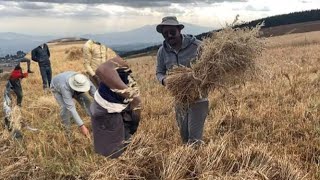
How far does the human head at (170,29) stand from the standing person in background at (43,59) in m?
6.91

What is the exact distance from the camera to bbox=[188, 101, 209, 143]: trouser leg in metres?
5.48

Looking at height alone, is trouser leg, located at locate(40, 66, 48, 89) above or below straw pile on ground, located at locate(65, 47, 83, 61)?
below

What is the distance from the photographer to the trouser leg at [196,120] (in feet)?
18.0

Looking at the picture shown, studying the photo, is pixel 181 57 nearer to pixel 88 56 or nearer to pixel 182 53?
pixel 182 53

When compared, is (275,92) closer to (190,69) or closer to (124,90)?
(190,69)

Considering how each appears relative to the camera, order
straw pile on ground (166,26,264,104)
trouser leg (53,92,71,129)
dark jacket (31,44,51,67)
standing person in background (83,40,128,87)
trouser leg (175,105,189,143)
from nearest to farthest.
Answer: straw pile on ground (166,26,264,104), trouser leg (175,105,189,143), trouser leg (53,92,71,129), standing person in background (83,40,128,87), dark jacket (31,44,51,67)

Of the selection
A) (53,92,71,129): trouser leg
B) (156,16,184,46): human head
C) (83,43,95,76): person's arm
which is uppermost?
(156,16,184,46): human head

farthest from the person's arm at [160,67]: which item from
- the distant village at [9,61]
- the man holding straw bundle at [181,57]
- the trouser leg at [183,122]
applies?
the distant village at [9,61]

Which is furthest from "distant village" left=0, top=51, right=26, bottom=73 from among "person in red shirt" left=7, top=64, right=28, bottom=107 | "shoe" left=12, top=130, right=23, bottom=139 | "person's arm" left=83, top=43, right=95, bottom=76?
"shoe" left=12, top=130, right=23, bottom=139

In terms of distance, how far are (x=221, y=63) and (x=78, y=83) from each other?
2.56 metres

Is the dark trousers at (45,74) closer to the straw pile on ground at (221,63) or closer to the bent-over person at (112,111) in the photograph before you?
the bent-over person at (112,111)

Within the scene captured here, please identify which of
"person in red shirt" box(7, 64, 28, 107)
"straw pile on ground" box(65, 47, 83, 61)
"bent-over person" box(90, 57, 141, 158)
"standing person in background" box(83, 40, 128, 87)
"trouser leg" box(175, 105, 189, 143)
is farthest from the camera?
"straw pile on ground" box(65, 47, 83, 61)

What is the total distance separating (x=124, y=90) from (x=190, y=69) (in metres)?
0.75

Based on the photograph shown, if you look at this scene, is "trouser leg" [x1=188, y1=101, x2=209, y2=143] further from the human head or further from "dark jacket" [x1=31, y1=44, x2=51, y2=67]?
"dark jacket" [x1=31, y1=44, x2=51, y2=67]
